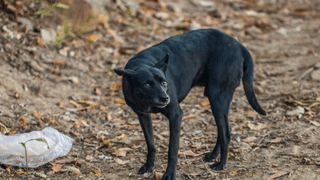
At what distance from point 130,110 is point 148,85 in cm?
259

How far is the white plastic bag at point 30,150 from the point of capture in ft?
15.2

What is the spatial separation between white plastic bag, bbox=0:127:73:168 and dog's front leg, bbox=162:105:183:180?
55.8 inches

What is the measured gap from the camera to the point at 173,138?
14.1ft

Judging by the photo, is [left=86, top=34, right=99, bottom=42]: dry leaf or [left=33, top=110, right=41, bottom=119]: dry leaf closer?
[left=33, top=110, right=41, bottom=119]: dry leaf

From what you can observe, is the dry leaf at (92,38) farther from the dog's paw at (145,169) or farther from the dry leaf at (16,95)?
the dog's paw at (145,169)

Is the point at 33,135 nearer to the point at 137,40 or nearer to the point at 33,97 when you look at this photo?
the point at 33,97

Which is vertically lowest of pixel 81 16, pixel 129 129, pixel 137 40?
pixel 129 129

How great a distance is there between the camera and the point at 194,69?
15.2 ft

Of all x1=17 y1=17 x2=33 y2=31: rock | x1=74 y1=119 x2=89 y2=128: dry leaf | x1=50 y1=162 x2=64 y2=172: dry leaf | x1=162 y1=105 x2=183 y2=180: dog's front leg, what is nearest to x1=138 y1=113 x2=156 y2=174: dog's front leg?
x1=162 y1=105 x2=183 y2=180: dog's front leg

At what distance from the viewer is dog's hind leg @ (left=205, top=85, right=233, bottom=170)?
4.62 metres

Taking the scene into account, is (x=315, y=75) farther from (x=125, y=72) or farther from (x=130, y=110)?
(x=125, y=72)

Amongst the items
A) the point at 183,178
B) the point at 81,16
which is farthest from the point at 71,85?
the point at 183,178

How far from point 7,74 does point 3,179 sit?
7.82ft

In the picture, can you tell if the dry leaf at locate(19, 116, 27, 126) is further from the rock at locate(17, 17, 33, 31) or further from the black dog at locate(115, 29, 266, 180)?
the rock at locate(17, 17, 33, 31)
